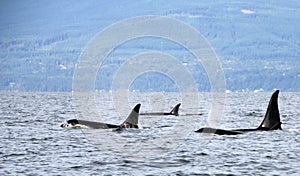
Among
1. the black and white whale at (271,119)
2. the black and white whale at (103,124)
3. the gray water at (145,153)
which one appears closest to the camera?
the gray water at (145,153)

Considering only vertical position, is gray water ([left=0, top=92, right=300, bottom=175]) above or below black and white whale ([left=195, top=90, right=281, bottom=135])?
below

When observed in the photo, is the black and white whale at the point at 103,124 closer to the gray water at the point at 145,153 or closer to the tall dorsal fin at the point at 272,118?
the gray water at the point at 145,153

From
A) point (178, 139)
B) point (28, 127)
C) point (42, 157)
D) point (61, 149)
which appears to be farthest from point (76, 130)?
point (42, 157)

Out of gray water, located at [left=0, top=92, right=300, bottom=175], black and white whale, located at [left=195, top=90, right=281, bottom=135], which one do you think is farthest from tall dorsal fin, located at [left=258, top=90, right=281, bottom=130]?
gray water, located at [left=0, top=92, right=300, bottom=175]

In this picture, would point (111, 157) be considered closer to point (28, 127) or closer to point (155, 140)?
point (155, 140)

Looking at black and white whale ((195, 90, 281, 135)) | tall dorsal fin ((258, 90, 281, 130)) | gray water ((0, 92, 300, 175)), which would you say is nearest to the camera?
gray water ((0, 92, 300, 175))

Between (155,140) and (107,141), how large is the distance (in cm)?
253

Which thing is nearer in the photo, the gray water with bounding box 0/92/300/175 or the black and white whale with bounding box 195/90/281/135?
the gray water with bounding box 0/92/300/175

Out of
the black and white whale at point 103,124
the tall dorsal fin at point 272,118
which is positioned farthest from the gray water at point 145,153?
the black and white whale at point 103,124

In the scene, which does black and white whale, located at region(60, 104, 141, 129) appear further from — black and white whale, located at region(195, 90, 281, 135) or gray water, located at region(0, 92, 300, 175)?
black and white whale, located at region(195, 90, 281, 135)

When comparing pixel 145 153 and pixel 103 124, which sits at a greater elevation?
pixel 103 124

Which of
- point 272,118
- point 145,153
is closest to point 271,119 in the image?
point 272,118

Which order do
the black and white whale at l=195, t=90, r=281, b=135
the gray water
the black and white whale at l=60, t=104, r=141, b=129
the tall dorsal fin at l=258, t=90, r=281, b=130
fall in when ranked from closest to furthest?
the gray water → the black and white whale at l=195, t=90, r=281, b=135 → the tall dorsal fin at l=258, t=90, r=281, b=130 → the black and white whale at l=60, t=104, r=141, b=129

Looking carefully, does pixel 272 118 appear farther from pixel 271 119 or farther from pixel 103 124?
pixel 103 124
